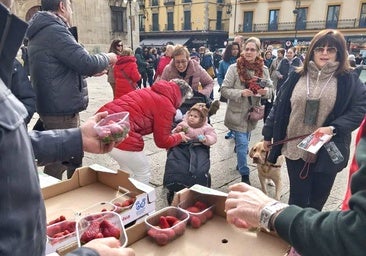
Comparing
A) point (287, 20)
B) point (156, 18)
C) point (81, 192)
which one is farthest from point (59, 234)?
point (156, 18)

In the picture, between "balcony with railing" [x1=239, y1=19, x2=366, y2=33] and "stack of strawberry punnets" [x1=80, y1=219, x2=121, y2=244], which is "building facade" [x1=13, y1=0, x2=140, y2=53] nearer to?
"balcony with railing" [x1=239, y1=19, x2=366, y2=33]

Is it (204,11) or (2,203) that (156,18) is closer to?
(204,11)

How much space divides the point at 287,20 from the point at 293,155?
3837 cm

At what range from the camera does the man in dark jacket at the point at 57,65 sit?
9.50 feet

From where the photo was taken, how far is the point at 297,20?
118 ft

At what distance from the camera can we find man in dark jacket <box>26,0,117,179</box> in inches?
114

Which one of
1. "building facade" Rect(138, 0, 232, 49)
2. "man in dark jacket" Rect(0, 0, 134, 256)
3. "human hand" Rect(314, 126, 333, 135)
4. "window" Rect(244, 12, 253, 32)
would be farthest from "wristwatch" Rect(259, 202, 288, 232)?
"building facade" Rect(138, 0, 232, 49)

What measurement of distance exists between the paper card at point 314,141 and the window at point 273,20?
38520 mm

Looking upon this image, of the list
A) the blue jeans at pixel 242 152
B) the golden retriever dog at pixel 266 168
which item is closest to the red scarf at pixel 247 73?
the blue jeans at pixel 242 152

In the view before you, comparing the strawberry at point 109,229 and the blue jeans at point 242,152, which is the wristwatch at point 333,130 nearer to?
the blue jeans at point 242,152

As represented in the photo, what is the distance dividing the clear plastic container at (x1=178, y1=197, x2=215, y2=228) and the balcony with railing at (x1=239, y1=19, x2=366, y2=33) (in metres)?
37.3

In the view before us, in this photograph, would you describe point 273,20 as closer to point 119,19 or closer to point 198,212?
point 119,19

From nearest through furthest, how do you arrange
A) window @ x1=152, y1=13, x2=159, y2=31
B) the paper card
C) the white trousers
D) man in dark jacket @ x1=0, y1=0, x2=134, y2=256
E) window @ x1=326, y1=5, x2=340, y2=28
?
man in dark jacket @ x1=0, y1=0, x2=134, y2=256 → the paper card → the white trousers → window @ x1=326, y1=5, x2=340, y2=28 → window @ x1=152, y1=13, x2=159, y2=31

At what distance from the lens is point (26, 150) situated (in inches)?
32.9
